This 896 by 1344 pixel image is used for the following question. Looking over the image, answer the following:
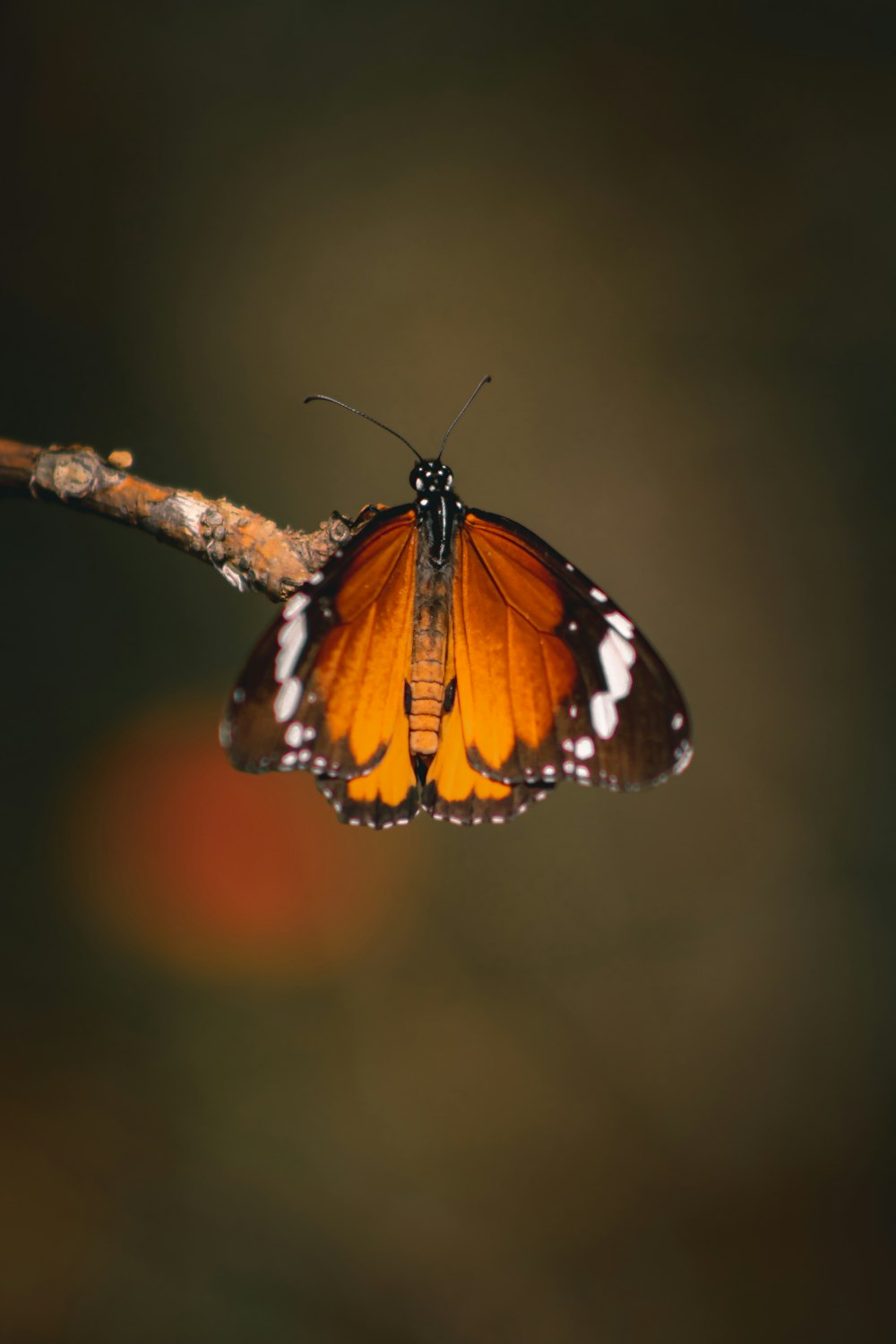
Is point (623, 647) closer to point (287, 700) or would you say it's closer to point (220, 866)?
point (287, 700)

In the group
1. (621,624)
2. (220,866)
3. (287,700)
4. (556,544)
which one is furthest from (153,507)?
(220,866)

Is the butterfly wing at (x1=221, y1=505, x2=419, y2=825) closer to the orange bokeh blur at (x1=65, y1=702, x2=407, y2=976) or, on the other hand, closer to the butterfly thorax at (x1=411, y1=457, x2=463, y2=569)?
the butterfly thorax at (x1=411, y1=457, x2=463, y2=569)

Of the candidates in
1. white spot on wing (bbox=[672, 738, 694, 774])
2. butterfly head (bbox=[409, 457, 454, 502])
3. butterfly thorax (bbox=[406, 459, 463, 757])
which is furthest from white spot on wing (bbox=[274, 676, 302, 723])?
white spot on wing (bbox=[672, 738, 694, 774])

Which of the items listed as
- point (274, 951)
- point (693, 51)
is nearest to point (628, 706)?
point (274, 951)

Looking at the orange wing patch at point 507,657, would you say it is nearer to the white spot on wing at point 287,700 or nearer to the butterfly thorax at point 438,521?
the butterfly thorax at point 438,521

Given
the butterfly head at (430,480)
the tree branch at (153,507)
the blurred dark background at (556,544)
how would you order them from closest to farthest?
the tree branch at (153,507)
the butterfly head at (430,480)
the blurred dark background at (556,544)

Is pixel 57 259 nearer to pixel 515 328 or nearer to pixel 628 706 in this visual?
pixel 515 328

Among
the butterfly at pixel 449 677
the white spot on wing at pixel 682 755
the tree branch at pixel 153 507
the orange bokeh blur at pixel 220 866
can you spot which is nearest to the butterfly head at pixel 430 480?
the butterfly at pixel 449 677

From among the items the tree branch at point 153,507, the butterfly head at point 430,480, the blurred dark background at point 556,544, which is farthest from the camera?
the blurred dark background at point 556,544
